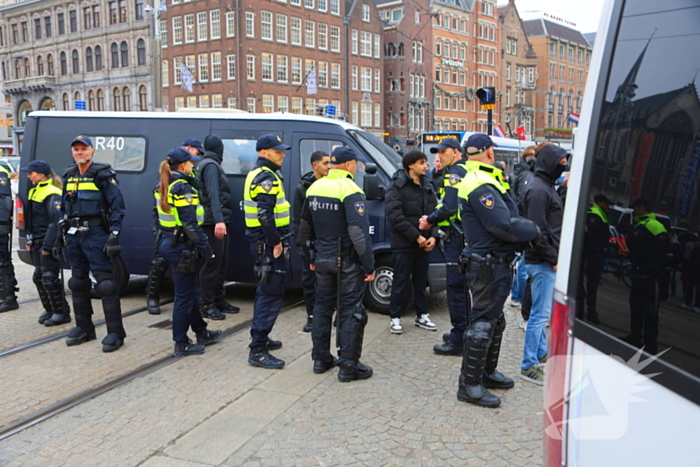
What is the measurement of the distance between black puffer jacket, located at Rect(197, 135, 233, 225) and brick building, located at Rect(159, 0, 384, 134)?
40712 mm

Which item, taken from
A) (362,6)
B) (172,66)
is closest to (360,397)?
(172,66)

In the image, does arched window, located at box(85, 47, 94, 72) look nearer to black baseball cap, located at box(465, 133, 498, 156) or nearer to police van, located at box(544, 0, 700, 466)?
black baseball cap, located at box(465, 133, 498, 156)

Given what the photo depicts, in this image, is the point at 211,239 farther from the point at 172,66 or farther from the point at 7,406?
the point at 172,66

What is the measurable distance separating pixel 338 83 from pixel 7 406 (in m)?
54.1

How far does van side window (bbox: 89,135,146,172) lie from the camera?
794cm

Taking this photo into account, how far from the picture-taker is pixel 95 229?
5895 millimetres

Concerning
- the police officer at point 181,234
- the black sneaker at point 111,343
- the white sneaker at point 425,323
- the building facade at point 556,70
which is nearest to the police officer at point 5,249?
the black sneaker at point 111,343

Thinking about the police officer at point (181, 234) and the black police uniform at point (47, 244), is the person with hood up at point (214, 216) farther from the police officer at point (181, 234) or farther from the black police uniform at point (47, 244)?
the black police uniform at point (47, 244)

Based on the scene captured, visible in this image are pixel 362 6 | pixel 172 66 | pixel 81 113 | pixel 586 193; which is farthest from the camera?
pixel 362 6

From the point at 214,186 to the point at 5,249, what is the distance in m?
3.09

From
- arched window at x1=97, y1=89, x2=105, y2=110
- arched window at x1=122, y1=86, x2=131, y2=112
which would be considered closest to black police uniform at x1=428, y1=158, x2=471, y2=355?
arched window at x1=122, y1=86, x2=131, y2=112

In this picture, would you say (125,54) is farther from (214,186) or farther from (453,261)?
(453,261)

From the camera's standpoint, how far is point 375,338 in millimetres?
6305

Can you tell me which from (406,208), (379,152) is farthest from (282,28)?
(406,208)
